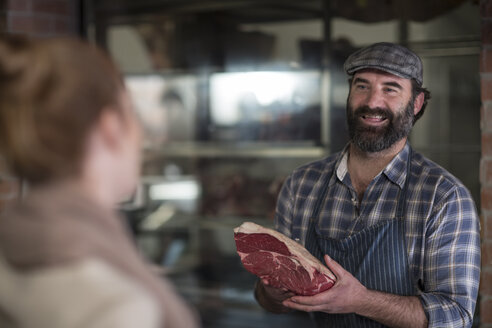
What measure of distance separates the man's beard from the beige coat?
1.37 metres

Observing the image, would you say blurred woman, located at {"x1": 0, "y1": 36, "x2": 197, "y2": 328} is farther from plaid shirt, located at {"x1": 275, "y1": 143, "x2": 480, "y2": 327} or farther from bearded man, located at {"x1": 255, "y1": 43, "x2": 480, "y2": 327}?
plaid shirt, located at {"x1": 275, "y1": 143, "x2": 480, "y2": 327}

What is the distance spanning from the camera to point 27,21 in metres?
3.75

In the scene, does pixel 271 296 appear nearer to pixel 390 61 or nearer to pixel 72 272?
pixel 390 61

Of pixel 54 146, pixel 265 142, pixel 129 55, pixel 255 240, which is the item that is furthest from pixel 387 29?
pixel 54 146

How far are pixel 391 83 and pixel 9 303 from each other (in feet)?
5.24

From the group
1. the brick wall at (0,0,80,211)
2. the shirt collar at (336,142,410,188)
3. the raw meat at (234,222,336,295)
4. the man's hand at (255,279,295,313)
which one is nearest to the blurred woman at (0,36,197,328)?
the raw meat at (234,222,336,295)

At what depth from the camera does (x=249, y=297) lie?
4.41 metres

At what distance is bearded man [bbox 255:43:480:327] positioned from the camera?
80.7 inches

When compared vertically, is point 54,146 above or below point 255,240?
above

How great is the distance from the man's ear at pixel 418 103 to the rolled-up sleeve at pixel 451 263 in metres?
0.38

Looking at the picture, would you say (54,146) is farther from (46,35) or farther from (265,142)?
(265,142)

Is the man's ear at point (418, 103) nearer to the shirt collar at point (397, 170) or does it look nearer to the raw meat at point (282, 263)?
the shirt collar at point (397, 170)

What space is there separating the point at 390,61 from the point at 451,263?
0.69 m

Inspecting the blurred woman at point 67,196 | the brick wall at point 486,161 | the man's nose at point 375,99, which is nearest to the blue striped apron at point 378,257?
the man's nose at point 375,99
